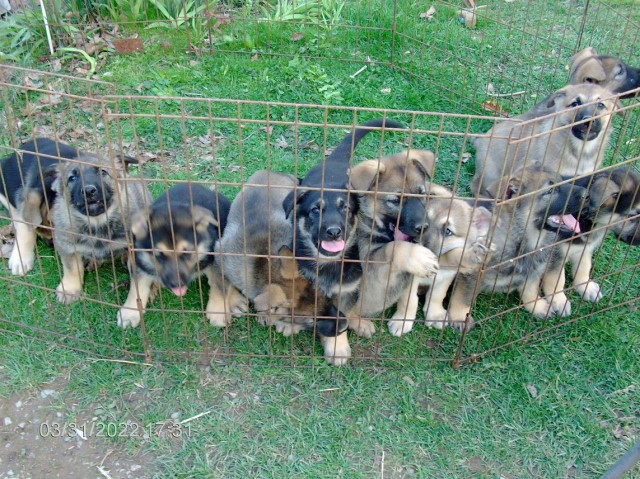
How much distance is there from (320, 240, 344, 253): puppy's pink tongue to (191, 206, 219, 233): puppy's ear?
2.26 ft

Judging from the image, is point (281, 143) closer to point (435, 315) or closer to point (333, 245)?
point (435, 315)

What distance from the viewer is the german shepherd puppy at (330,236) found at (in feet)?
12.6

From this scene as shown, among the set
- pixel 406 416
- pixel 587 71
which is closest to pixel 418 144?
pixel 587 71

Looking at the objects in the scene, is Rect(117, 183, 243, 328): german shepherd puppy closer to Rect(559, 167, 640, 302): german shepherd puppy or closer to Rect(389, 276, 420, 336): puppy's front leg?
Rect(389, 276, 420, 336): puppy's front leg

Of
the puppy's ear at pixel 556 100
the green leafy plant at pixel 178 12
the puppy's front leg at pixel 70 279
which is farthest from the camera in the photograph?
the green leafy plant at pixel 178 12

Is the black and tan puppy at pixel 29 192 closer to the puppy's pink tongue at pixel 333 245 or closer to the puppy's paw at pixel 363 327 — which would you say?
the puppy's pink tongue at pixel 333 245

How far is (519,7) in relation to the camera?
880 centimetres

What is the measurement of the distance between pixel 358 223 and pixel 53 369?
2112 mm

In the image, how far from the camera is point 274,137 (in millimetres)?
6453

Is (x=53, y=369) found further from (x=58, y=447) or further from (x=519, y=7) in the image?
(x=519, y=7)

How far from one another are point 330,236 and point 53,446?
1944 millimetres

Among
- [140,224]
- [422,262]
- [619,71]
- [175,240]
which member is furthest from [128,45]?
[619,71]

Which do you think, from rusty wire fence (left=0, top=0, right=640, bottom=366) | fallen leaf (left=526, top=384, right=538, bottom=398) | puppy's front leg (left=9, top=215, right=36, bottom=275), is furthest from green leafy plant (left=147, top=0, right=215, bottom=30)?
fallen leaf (left=526, top=384, right=538, bottom=398)

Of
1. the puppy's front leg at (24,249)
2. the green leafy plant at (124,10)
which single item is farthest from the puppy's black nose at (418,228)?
the green leafy plant at (124,10)
